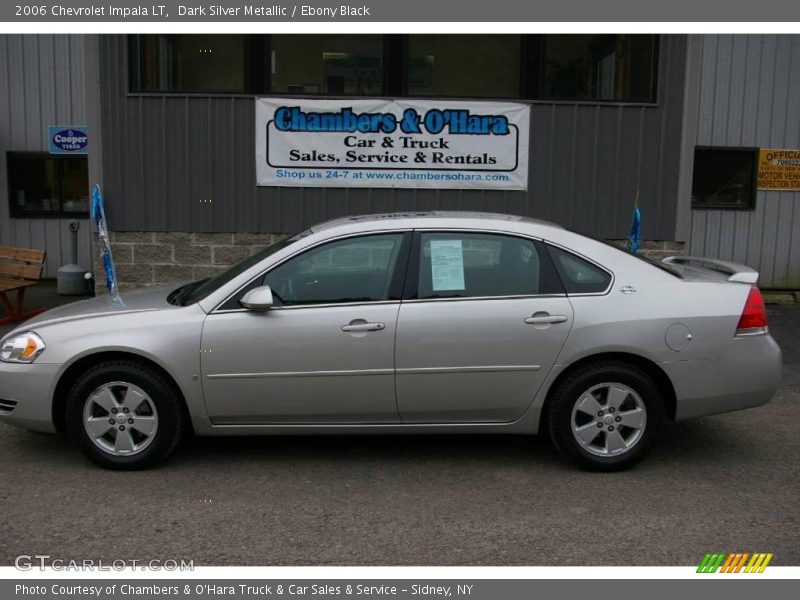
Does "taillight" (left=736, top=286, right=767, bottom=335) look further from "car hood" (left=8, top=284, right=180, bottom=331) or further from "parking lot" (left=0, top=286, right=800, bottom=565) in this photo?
"car hood" (left=8, top=284, right=180, bottom=331)

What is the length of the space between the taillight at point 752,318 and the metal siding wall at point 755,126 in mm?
6819

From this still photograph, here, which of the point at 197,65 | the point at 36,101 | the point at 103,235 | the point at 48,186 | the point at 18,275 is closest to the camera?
the point at 103,235

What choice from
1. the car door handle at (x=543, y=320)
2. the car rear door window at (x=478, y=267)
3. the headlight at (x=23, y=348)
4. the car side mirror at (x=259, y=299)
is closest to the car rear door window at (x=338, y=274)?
the car side mirror at (x=259, y=299)

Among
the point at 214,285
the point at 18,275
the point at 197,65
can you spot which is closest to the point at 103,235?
the point at 18,275

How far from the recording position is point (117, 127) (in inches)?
380

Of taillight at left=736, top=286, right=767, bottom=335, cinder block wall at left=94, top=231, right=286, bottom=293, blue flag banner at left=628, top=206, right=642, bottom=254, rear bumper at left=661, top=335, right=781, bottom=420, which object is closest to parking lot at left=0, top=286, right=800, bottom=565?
rear bumper at left=661, top=335, right=781, bottom=420

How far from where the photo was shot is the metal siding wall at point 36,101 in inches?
496

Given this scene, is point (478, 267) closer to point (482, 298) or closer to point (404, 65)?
point (482, 298)

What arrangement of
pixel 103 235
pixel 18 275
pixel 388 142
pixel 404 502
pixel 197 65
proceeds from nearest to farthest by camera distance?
pixel 404 502, pixel 103 235, pixel 197 65, pixel 388 142, pixel 18 275

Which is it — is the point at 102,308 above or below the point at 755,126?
below

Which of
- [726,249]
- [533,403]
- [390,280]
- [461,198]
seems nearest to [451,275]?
[390,280]

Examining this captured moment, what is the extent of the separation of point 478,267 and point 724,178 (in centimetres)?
789

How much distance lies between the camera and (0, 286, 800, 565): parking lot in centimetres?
411

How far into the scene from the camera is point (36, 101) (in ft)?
41.7
